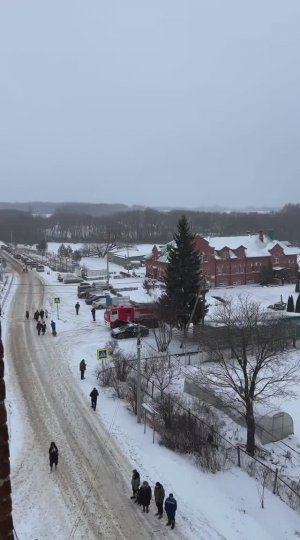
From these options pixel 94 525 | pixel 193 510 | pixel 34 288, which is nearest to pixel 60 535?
pixel 94 525

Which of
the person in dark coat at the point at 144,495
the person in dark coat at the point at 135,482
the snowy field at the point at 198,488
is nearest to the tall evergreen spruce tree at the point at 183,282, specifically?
the snowy field at the point at 198,488

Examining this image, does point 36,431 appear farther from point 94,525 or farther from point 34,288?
point 34,288

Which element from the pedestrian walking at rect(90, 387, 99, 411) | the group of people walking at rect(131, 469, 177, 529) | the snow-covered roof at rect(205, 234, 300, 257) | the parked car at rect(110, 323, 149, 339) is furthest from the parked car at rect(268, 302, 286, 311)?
the group of people walking at rect(131, 469, 177, 529)

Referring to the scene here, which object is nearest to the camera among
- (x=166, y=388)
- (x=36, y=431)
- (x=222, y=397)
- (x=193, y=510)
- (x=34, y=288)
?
(x=193, y=510)

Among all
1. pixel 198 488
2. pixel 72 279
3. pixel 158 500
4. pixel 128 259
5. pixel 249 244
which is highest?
pixel 249 244

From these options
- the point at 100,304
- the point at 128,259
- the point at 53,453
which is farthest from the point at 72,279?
the point at 53,453

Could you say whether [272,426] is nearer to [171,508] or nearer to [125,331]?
[171,508]
